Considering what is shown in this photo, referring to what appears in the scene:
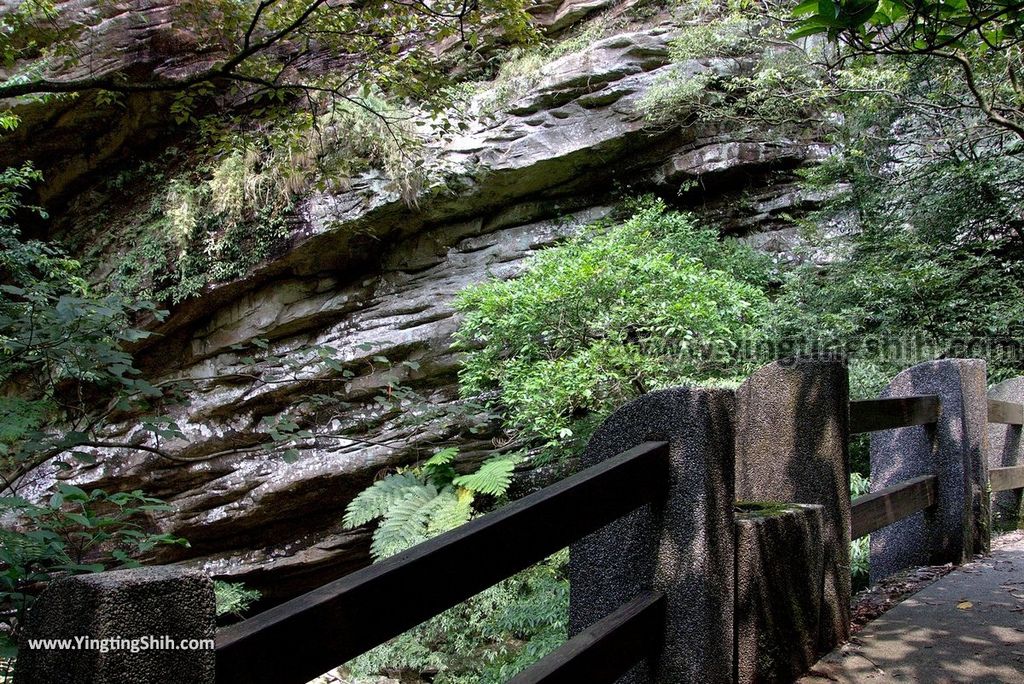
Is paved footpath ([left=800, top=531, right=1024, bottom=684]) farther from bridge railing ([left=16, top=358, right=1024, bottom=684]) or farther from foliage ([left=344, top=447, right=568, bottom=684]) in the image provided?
foliage ([left=344, top=447, right=568, bottom=684])

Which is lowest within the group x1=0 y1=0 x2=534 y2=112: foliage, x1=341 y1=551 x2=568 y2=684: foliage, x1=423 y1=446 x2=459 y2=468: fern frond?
x1=341 y1=551 x2=568 y2=684: foliage

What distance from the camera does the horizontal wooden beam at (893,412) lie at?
2.80 meters

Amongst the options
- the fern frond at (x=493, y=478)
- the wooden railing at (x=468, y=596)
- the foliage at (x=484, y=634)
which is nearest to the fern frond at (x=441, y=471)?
the fern frond at (x=493, y=478)

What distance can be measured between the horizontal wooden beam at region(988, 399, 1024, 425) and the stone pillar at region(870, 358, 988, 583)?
1.90 ft

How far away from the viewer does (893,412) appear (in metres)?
3.10

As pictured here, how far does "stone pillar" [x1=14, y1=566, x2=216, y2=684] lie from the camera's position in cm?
82

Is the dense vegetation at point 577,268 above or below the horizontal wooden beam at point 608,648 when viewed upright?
above

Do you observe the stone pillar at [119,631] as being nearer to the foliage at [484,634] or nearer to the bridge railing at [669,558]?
the bridge railing at [669,558]

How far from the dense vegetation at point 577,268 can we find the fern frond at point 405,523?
32mm

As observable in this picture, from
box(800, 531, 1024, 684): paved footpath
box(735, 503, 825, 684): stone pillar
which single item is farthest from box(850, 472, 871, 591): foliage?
box(735, 503, 825, 684): stone pillar

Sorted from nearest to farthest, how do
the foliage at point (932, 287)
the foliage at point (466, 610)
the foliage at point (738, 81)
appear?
the foliage at point (466, 610) → the foliage at point (932, 287) → the foliage at point (738, 81)

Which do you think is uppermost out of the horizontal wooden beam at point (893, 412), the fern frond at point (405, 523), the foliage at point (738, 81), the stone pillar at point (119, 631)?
the foliage at point (738, 81)

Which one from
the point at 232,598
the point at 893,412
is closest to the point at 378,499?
the point at 232,598

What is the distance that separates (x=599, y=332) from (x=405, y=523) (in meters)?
3.23
